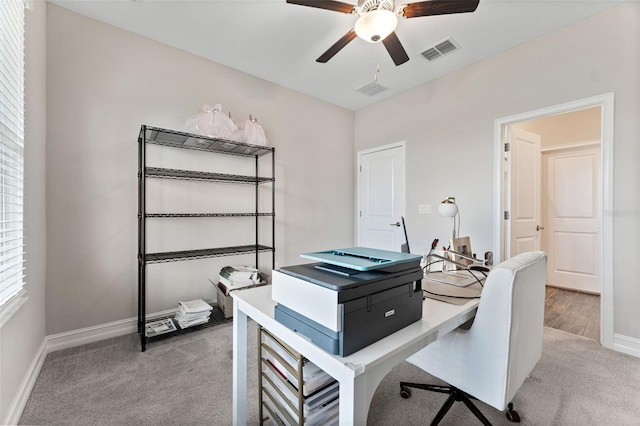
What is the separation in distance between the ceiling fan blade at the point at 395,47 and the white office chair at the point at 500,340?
165 centimetres

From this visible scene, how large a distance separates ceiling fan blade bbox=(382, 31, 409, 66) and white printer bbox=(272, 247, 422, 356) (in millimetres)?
1702

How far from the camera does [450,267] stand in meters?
1.81

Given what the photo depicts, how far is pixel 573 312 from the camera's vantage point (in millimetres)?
2846

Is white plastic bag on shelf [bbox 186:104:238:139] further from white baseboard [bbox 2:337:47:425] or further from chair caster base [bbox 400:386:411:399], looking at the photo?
chair caster base [bbox 400:386:411:399]

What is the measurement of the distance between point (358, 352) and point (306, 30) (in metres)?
2.55

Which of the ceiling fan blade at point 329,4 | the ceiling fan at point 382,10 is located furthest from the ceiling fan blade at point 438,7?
the ceiling fan blade at point 329,4

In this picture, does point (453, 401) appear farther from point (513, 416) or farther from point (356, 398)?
point (356, 398)

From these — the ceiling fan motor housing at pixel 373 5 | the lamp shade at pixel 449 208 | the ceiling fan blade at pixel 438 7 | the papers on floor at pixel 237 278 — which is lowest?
the papers on floor at pixel 237 278

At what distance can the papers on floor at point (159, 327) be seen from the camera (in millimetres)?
2182

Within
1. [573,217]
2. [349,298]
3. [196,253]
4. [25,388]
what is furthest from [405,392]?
[573,217]

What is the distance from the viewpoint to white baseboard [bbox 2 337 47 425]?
1.32 m

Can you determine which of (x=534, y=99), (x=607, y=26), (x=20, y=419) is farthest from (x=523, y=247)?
(x=20, y=419)

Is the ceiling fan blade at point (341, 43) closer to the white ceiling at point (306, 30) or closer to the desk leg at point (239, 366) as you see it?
the white ceiling at point (306, 30)

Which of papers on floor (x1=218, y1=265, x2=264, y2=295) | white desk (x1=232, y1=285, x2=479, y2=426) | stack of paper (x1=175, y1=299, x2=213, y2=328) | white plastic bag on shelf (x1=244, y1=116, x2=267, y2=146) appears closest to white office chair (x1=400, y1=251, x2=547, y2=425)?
white desk (x1=232, y1=285, x2=479, y2=426)
